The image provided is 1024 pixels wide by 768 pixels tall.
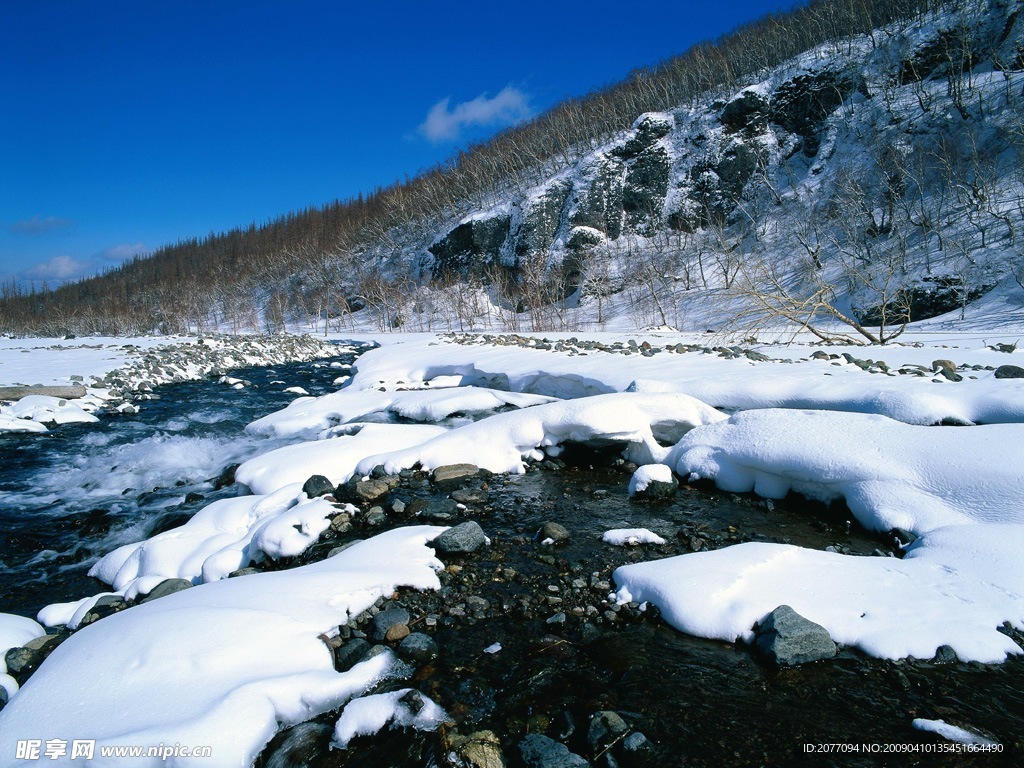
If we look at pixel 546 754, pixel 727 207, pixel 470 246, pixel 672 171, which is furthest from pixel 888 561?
pixel 470 246

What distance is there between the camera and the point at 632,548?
4.39m

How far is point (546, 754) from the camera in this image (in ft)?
7.73

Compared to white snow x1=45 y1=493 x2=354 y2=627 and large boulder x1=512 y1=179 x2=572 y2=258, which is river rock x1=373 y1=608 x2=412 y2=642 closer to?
white snow x1=45 y1=493 x2=354 y2=627

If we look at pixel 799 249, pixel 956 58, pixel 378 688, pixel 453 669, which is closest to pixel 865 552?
pixel 453 669

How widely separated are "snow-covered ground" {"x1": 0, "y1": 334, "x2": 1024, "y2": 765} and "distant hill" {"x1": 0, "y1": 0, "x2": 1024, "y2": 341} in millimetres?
3651

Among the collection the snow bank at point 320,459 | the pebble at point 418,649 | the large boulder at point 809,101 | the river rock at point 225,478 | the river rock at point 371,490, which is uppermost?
the large boulder at point 809,101

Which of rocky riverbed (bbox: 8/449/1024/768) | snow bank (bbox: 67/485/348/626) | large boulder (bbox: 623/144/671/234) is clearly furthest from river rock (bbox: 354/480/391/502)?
large boulder (bbox: 623/144/671/234)

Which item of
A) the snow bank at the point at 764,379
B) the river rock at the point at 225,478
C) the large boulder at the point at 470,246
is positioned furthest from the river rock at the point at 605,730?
the large boulder at the point at 470,246

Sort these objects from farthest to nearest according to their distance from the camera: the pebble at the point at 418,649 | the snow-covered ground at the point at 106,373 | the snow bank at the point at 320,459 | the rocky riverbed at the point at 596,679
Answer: the snow-covered ground at the point at 106,373 → the snow bank at the point at 320,459 → the pebble at the point at 418,649 → the rocky riverbed at the point at 596,679

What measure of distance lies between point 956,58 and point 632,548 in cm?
4706

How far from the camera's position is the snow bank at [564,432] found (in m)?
6.53

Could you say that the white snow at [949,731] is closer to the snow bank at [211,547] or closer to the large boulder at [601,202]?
the snow bank at [211,547]

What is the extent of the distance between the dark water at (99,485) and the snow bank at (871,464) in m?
6.27

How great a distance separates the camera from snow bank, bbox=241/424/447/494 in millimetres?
6242
